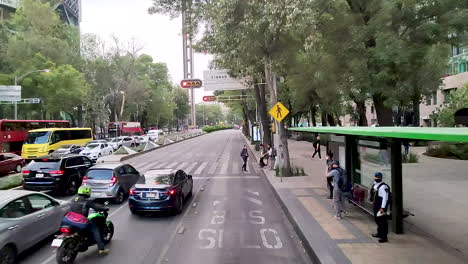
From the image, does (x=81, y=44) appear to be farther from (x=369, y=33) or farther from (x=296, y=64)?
(x=369, y=33)

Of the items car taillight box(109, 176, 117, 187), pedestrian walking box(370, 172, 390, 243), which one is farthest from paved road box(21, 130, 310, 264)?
pedestrian walking box(370, 172, 390, 243)

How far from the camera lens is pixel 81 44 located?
5888 centimetres

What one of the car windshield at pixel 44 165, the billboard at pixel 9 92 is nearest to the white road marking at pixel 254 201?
the car windshield at pixel 44 165

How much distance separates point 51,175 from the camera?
46.4 ft

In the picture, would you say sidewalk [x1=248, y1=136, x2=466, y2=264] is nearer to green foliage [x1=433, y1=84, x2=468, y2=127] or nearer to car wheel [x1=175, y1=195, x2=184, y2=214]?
car wheel [x1=175, y1=195, x2=184, y2=214]

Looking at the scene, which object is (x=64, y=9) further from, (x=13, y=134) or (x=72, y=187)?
(x=72, y=187)

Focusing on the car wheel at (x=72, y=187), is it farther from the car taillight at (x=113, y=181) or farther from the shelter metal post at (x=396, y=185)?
the shelter metal post at (x=396, y=185)

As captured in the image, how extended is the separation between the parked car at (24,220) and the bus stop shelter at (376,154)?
24.2 feet

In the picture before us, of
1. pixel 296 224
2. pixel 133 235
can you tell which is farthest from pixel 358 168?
pixel 133 235

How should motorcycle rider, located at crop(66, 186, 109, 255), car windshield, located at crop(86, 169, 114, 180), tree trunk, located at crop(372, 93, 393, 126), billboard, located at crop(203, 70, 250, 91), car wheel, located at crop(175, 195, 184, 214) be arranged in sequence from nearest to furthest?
motorcycle rider, located at crop(66, 186, 109, 255) < car wheel, located at crop(175, 195, 184, 214) < car windshield, located at crop(86, 169, 114, 180) < tree trunk, located at crop(372, 93, 393, 126) < billboard, located at crop(203, 70, 250, 91)

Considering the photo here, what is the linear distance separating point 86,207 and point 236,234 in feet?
12.5

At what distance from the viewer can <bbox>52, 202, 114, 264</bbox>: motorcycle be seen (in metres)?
6.93

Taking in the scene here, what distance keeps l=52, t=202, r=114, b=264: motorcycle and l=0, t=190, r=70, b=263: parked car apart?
0.87 meters

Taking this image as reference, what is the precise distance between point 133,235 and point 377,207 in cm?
610
